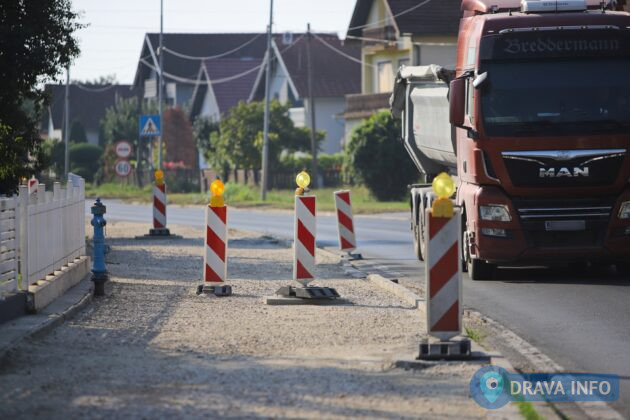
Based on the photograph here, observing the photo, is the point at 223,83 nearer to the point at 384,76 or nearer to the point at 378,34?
the point at 384,76

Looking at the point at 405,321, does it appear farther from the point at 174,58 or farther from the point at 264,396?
the point at 174,58

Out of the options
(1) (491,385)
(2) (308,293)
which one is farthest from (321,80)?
(1) (491,385)

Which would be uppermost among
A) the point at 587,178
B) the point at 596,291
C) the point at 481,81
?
the point at 481,81

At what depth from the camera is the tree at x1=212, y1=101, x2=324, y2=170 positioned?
6450 centimetres

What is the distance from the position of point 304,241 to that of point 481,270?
368 cm

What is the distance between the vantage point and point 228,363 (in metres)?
10.2

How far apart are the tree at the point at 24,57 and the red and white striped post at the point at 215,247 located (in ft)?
15.3

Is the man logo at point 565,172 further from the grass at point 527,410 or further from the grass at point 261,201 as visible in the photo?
the grass at point 261,201

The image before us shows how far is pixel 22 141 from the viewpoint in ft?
65.9

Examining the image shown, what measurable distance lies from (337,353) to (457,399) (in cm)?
217

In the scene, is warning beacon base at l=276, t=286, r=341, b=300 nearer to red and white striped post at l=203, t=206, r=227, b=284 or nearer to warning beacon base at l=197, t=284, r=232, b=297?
warning beacon base at l=197, t=284, r=232, b=297

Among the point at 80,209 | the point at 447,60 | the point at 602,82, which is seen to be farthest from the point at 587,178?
the point at 447,60

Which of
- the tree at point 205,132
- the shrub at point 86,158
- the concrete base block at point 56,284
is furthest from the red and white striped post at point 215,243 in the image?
the shrub at point 86,158

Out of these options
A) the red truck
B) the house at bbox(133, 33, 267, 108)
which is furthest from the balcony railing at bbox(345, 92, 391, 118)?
the red truck
